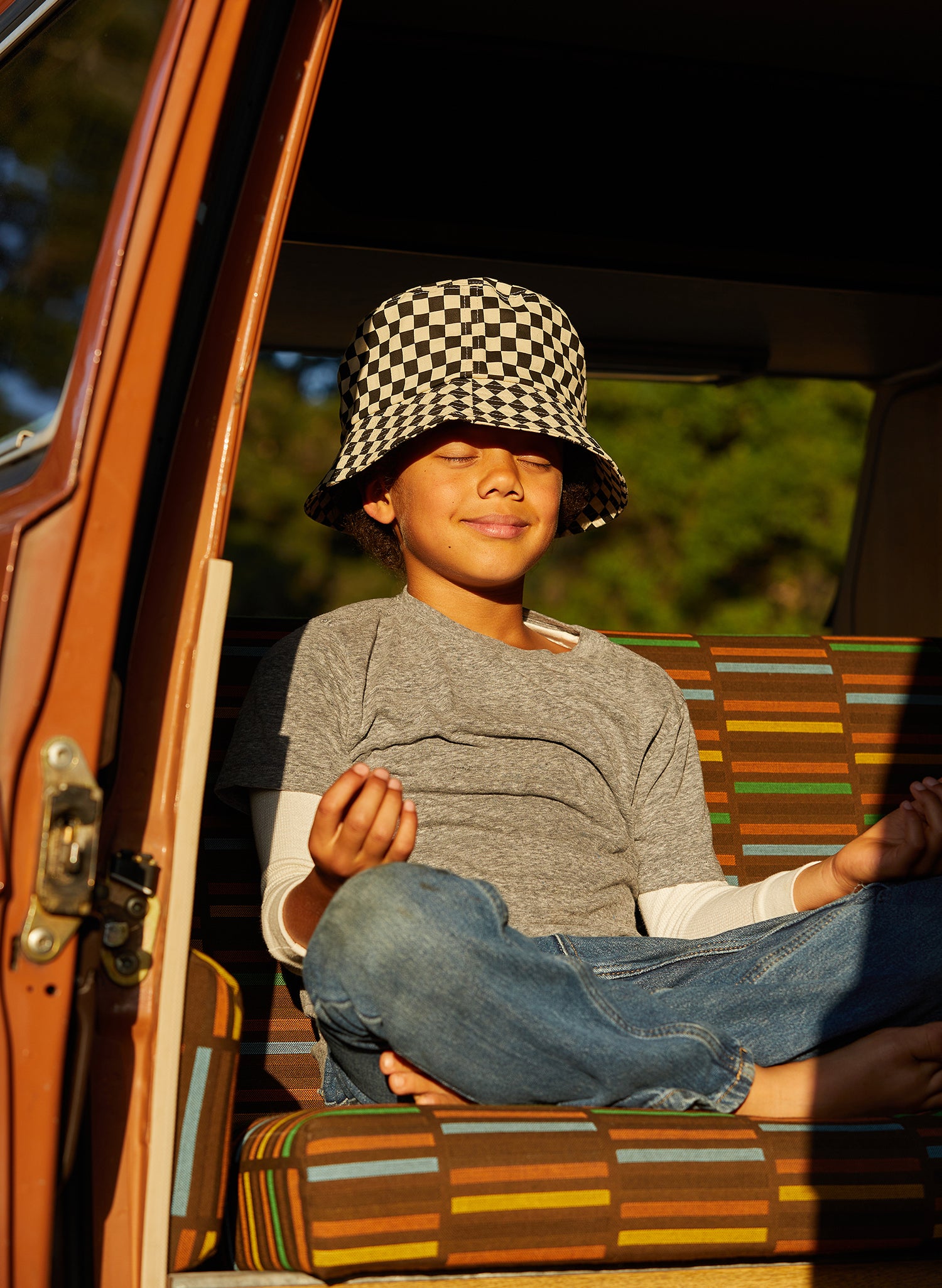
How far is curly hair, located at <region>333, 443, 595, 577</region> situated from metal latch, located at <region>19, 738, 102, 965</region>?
1149mm

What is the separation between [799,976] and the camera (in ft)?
5.63

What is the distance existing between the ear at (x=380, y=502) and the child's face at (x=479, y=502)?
88 millimetres

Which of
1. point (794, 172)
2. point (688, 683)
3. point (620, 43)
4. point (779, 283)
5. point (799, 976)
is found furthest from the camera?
point (779, 283)

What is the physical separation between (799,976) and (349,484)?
1147 millimetres

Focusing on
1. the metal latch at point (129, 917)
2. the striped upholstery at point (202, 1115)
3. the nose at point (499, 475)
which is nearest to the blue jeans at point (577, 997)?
the striped upholstery at point (202, 1115)

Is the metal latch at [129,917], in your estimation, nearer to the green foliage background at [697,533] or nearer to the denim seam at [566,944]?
the denim seam at [566,944]

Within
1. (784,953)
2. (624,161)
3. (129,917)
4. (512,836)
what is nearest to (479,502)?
(512,836)

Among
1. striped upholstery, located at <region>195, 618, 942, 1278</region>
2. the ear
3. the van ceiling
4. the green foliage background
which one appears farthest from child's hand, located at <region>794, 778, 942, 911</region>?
the green foliage background

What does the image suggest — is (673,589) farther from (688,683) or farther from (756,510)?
(688,683)

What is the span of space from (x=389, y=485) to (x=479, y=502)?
218mm

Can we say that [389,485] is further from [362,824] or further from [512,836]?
[362,824]

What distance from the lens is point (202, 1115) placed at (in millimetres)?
1400

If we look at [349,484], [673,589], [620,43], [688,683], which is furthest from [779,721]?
[673,589]

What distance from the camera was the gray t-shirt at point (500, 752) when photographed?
1951 millimetres
